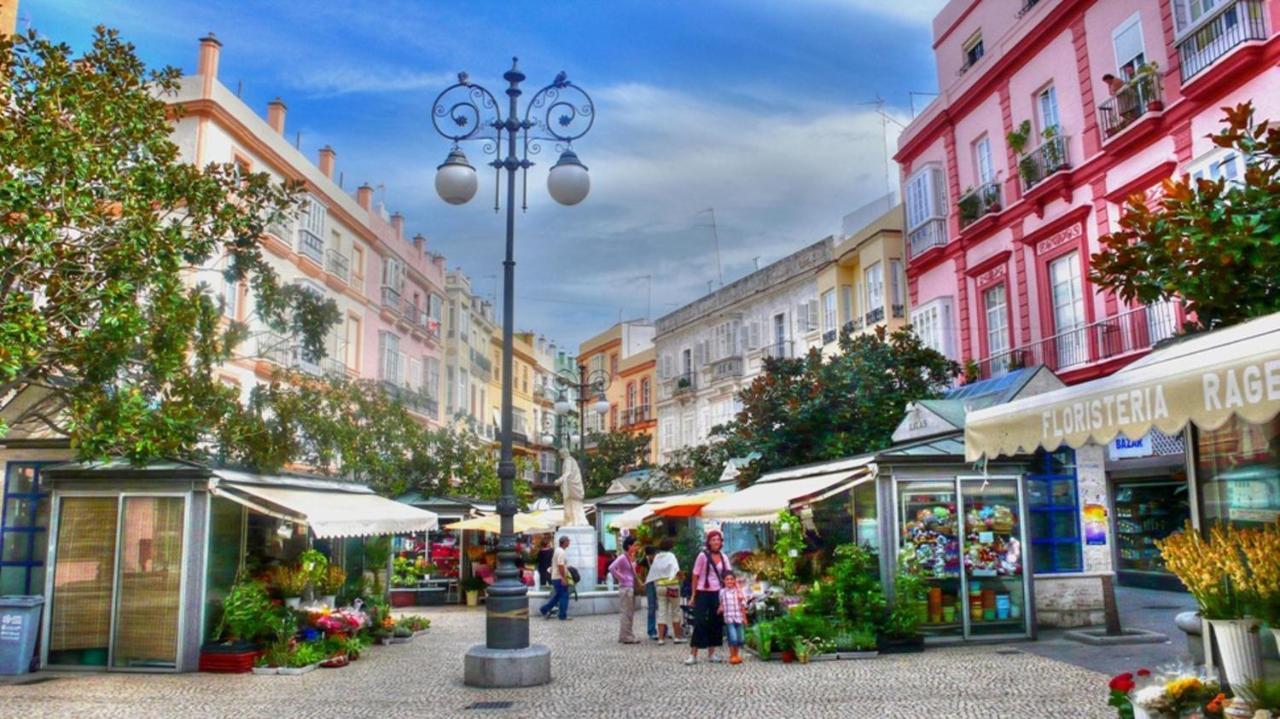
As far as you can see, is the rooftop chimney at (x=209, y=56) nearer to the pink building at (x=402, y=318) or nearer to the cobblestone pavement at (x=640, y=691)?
the pink building at (x=402, y=318)

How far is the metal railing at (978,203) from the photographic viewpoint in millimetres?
23178

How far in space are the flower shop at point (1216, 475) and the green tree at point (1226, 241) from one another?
202cm

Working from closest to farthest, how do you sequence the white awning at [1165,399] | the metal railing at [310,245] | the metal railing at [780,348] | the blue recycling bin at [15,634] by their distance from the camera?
1. the white awning at [1165,399]
2. the blue recycling bin at [15,634]
3. the metal railing at [310,245]
4. the metal railing at [780,348]

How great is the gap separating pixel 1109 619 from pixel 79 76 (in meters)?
15.3

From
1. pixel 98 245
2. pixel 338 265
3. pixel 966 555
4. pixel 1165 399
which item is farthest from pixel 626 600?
pixel 338 265

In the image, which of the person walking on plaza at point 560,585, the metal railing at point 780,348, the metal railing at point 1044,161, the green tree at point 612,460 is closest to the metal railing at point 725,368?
the metal railing at point 780,348

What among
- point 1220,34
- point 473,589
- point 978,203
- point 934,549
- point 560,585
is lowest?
point 473,589

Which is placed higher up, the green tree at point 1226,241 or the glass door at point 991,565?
the green tree at point 1226,241

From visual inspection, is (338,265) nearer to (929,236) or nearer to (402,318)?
(402,318)

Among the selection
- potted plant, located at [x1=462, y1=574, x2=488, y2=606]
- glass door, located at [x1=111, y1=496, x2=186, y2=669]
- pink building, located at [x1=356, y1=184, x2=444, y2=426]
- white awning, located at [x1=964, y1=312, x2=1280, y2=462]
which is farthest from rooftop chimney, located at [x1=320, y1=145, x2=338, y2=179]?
white awning, located at [x1=964, y1=312, x2=1280, y2=462]

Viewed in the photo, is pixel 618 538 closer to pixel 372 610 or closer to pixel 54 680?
pixel 372 610

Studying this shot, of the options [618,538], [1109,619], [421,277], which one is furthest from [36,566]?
[421,277]

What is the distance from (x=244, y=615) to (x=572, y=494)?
11036 millimetres

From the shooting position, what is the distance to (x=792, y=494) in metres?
14.5
